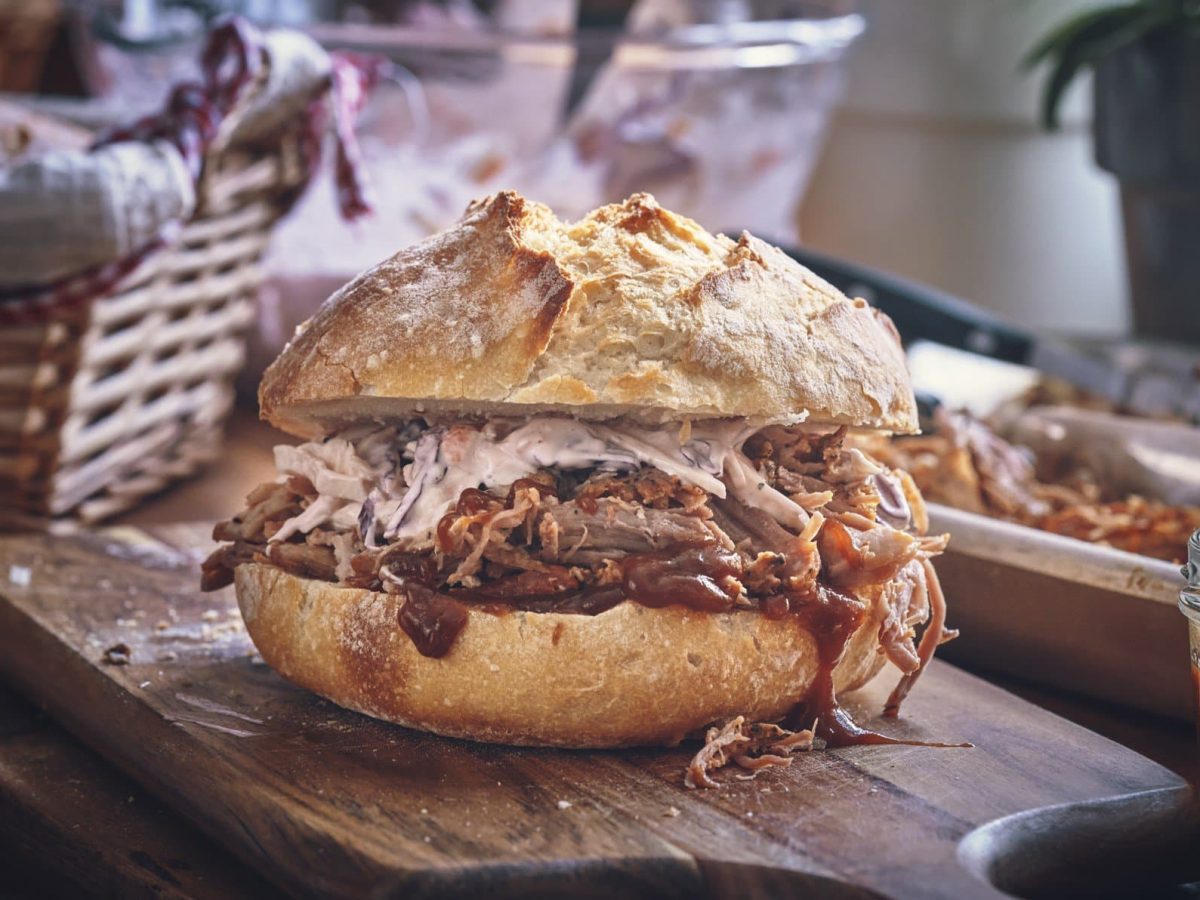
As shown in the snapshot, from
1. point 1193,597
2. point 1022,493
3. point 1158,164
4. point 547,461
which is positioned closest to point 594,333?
point 547,461

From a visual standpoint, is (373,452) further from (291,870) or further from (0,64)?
(0,64)

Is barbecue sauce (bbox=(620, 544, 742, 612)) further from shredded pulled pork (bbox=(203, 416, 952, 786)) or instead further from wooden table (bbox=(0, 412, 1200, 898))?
wooden table (bbox=(0, 412, 1200, 898))

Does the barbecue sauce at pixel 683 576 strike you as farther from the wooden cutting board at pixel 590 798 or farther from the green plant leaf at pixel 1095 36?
the green plant leaf at pixel 1095 36

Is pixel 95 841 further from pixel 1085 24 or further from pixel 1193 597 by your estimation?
pixel 1085 24

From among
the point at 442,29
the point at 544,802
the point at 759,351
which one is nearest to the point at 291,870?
the point at 544,802

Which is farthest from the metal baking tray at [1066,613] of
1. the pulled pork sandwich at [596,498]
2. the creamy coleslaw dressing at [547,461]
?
the creamy coleslaw dressing at [547,461]

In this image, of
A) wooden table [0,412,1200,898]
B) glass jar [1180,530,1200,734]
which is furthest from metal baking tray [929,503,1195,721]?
glass jar [1180,530,1200,734]
